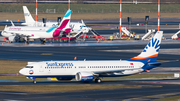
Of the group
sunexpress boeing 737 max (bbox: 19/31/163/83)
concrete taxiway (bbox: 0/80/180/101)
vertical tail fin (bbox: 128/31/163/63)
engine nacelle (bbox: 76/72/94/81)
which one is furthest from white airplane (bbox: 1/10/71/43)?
concrete taxiway (bbox: 0/80/180/101)

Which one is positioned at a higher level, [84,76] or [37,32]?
[37,32]

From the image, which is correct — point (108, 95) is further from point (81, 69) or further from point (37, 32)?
point (37, 32)

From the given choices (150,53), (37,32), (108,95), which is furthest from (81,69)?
(37,32)

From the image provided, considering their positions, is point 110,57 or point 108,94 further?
point 110,57

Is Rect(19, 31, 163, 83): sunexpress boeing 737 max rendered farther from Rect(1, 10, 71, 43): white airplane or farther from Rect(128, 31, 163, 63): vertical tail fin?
Rect(1, 10, 71, 43): white airplane

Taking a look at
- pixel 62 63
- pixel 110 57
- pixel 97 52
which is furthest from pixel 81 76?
pixel 97 52

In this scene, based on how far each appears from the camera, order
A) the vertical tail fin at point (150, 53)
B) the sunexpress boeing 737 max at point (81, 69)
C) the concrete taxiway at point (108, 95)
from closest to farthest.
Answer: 1. the concrete taxiway at point (108, 95)
2. the sunexpress boeing 737 max at point (81, 69)
3. the vertical tail fin at point (150, 53)

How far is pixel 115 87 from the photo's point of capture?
2013 inches

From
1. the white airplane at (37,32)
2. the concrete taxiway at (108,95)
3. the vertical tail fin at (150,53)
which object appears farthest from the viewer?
the white airplane at (37,32)

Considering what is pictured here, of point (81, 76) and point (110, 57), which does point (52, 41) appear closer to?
point (110, 57)

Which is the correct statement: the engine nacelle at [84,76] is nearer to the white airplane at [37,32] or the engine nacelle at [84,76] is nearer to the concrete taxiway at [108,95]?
the concrete taxiway at [108,95]

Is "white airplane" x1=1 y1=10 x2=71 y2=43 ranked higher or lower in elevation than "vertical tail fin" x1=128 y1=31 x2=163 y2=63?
higher

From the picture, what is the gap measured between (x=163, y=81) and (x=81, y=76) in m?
12.0

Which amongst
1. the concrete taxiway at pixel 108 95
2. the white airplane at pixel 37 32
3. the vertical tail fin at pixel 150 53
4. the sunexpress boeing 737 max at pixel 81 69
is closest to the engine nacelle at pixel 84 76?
the sunexpress boeing 737 max at pixel 81 69
